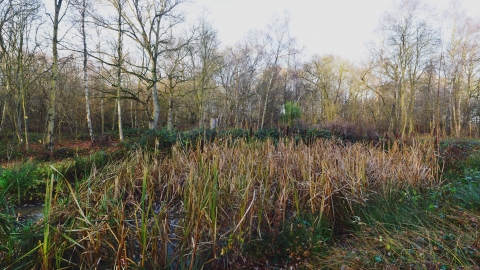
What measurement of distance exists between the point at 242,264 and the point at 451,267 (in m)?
1.50

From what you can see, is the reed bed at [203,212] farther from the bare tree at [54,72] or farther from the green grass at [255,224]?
the bare tree at [54,72]

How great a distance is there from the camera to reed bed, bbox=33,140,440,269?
1730mm

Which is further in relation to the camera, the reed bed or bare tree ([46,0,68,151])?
bare tree ([46,0,68,151])

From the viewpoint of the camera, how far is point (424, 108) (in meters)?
17.5

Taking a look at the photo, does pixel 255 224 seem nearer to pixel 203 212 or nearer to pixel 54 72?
pixel 203 212

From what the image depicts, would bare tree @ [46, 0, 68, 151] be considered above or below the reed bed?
above

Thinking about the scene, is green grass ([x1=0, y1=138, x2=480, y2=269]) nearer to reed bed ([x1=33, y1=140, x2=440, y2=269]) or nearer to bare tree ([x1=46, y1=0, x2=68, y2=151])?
reed bed ([x1=33, y1=140, x2=440, y2=269])

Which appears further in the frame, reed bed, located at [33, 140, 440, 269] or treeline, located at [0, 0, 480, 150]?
treeline, located at [0, 0, 480, 150]

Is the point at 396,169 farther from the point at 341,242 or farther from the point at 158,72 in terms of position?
the point at 158,72

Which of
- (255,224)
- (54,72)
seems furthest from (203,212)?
(54,72)

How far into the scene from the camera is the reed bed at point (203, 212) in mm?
1730

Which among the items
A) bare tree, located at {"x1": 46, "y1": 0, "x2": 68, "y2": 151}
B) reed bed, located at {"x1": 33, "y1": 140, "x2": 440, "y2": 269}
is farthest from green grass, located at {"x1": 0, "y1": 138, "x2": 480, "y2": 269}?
bare tree, located at {"x1": 46, "y1": 0, "x2": 68, "y2": 151}

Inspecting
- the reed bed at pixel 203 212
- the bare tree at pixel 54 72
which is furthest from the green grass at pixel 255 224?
the bare tree at pixel 54 72

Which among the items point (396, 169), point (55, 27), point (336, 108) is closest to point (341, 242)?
point (396, 169)
